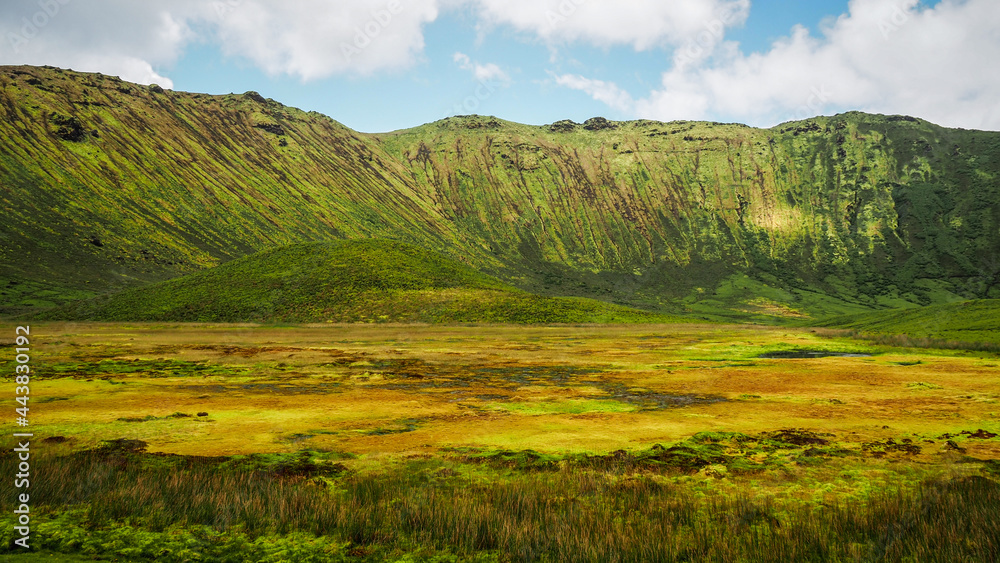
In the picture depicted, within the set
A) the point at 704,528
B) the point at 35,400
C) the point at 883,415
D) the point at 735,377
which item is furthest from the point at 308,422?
the point at 735,377

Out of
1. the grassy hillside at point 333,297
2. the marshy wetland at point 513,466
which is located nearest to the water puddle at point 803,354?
the marshy wetland at point 513,466

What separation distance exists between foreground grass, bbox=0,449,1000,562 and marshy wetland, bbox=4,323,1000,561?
6cm

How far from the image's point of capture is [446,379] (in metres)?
40.6

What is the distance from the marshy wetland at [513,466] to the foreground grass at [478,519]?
6 centimetres

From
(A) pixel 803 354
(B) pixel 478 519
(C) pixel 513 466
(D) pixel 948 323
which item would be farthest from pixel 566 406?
(D) pixel 948 323

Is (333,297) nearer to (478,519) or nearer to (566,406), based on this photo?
(566,406)

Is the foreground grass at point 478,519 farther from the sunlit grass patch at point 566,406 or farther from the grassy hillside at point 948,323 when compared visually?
the grassy hillside at point 948,323

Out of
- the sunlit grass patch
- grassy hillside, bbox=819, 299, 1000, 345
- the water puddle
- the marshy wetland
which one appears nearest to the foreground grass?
the marshy wetland

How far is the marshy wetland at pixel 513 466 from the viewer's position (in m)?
9.70

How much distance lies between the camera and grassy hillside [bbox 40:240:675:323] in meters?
109

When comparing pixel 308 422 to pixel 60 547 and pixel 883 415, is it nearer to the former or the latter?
pixel 60 547

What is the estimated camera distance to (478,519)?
421 inches

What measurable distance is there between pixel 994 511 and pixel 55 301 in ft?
582

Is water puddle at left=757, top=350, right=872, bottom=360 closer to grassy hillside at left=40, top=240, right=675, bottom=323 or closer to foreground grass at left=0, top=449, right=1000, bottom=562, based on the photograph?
foreground grass at left=0, top=449, right=1000, bottom=562
